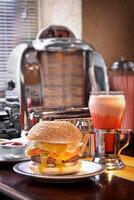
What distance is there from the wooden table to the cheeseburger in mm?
51

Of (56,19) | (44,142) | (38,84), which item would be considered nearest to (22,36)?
(56,19)

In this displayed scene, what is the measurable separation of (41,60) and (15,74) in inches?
14.3

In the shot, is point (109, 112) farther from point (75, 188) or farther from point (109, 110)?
point (75, 188)

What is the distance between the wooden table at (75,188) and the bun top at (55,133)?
0.13 m

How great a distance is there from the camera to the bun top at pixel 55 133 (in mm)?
1313

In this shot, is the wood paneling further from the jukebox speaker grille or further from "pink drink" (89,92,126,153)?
"pink drink" (89,92,126,153)

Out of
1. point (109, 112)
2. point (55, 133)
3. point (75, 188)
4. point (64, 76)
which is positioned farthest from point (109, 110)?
point (64, 76)

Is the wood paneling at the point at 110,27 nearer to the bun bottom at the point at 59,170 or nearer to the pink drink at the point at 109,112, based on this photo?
the pink drink at the point at 109,112

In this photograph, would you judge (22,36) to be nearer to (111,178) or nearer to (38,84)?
(38,84)

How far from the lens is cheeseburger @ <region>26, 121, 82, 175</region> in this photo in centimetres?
130

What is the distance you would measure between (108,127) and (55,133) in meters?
0.31

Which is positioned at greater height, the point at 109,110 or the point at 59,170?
the point at 109,110

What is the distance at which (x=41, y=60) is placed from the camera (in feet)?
11.8

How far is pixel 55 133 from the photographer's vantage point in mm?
1328
